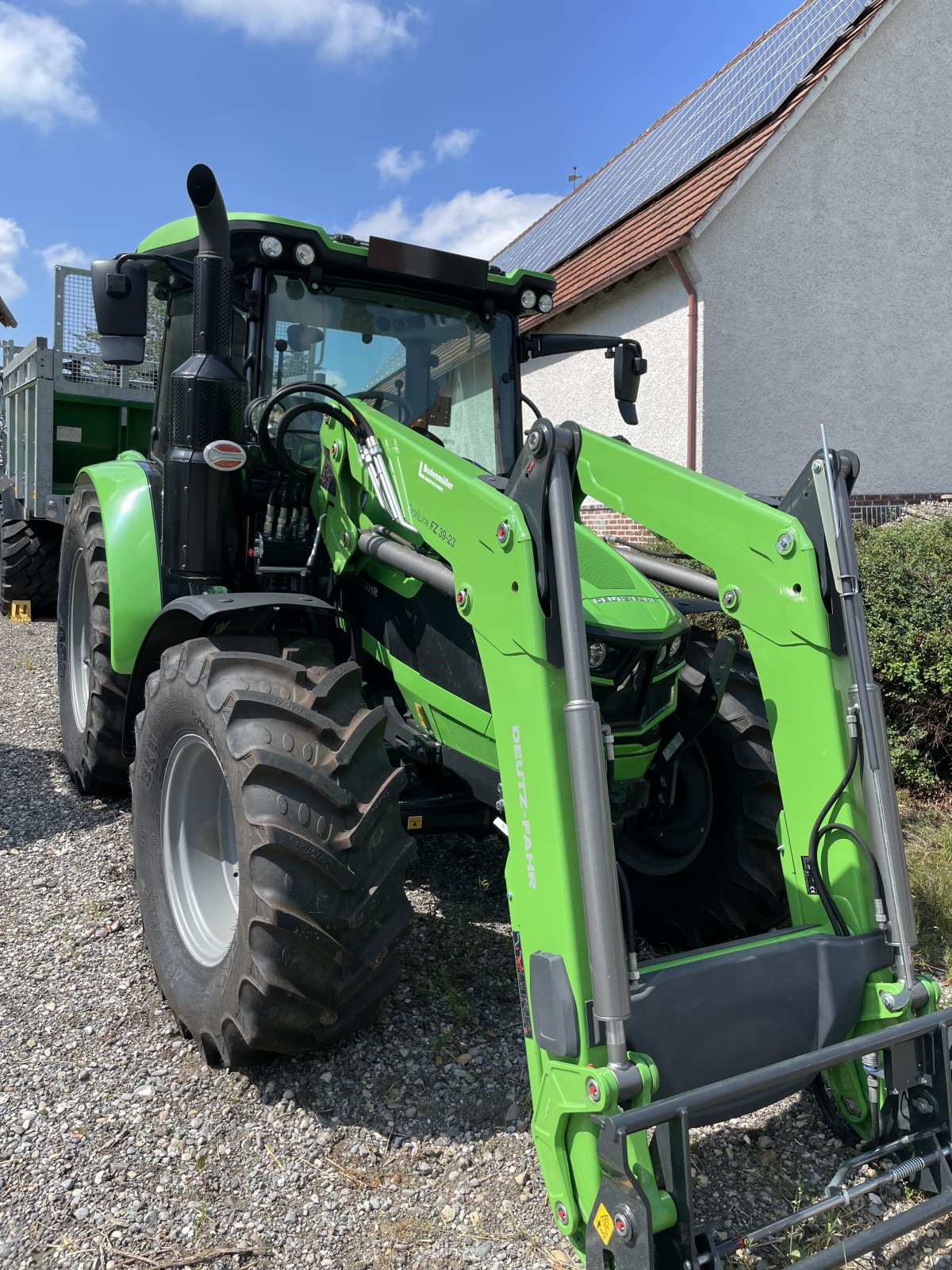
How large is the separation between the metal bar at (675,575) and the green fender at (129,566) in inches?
75.9

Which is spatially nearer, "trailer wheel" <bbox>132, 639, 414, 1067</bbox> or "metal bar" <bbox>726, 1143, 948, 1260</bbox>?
"metal bar" <bbox>726, 1143, 948, 1260</bbox>

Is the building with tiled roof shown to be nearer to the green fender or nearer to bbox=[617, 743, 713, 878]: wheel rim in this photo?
the green fender

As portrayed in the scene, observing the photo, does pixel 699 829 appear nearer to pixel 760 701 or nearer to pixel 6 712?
pixel 760 701

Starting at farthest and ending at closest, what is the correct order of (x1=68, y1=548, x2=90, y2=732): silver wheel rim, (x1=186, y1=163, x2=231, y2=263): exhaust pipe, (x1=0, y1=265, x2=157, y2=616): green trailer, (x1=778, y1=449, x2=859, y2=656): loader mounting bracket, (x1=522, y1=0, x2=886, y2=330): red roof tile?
(x1=522, y1=0, x2=886, y2=330): red roof tile < (x1=0, y1=265, x2=157, y2=616): green trailer < (x1=68, y1=548, x2=90, y2=732): silver wheel rim < (x1=186, y1=163, x2=231, y2=263): exhaust pipe < (x1=778, y1=449, x2=859, y2=656): loader mounting bracket

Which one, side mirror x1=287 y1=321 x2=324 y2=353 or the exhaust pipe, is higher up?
the exhaust pipe

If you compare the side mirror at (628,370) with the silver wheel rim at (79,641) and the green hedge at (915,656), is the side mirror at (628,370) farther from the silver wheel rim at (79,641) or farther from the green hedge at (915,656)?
the silver wheel rim at (79,641)

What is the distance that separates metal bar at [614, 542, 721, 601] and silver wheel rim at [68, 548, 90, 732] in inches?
120

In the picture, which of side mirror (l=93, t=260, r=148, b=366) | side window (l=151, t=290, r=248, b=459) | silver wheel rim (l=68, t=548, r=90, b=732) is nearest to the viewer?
side mirror (l=93, t=260, r=148, b=366)

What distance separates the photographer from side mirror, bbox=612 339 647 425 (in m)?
4.21

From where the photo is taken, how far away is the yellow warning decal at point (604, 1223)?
1.85 meters

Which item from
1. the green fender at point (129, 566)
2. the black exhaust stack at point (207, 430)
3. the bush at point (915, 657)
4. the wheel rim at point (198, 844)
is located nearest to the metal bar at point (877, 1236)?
the wheel rim at point (198, 844)

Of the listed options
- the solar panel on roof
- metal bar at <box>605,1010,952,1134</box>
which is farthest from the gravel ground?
the solar panel on roof

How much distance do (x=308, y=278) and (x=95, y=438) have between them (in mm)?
6834

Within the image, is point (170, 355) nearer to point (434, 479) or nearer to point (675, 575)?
point (434, 479)
